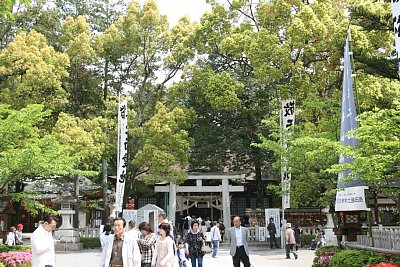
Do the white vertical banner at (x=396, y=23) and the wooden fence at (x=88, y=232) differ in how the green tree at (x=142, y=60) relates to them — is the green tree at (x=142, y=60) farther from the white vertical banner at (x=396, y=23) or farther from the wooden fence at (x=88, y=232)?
the white vertical banner at (x=396, y=23)

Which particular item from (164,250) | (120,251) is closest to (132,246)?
(120,251)

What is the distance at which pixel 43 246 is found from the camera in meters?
6.75

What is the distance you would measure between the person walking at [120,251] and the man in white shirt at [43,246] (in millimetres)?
970

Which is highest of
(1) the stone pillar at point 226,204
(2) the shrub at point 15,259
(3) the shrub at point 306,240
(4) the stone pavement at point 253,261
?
(1) the stone pillar at point 226,204

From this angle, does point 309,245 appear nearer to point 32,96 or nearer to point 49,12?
point 32,96

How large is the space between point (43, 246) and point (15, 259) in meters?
6.51

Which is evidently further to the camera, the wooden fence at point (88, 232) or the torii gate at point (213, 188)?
the torii gate at point (213, 188)

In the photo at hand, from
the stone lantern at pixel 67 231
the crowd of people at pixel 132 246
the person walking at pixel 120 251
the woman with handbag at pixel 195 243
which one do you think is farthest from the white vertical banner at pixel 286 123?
the person walking at pixel 120 251

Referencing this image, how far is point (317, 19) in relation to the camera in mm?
20984

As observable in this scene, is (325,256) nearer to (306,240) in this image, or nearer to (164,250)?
(164,250)

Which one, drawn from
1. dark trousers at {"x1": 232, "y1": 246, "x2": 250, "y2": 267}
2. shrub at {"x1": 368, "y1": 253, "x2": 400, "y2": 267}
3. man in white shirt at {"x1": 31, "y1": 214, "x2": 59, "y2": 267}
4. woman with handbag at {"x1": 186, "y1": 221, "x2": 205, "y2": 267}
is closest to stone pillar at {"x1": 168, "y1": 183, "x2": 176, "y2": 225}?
woman with handbag at {"x1": 186, "y1": 221, "x2": 205, "y2": 267}

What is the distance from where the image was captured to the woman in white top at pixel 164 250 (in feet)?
24.5

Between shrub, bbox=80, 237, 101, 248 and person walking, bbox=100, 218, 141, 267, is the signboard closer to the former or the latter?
shrub, bbox=80, 237, 101, 248

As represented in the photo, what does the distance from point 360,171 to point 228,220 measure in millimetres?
17801
